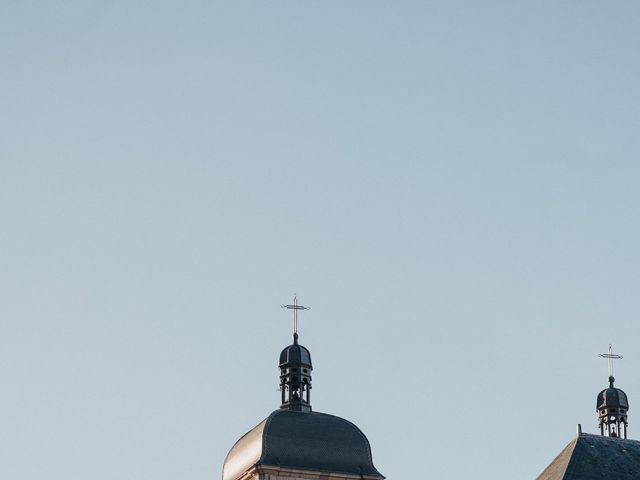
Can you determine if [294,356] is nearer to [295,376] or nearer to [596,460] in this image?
[295,376]

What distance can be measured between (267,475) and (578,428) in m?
12.9

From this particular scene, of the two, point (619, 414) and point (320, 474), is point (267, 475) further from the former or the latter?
point (619, 414)

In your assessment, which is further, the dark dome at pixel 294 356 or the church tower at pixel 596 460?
the dark dome at pixel 294 356

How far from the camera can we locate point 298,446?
9031 cm

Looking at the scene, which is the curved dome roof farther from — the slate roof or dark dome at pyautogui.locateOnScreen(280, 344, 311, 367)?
the slate roof

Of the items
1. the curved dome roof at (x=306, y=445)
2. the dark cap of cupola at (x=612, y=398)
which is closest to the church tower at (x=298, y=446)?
the curved dome roof at (x=306, y=445)

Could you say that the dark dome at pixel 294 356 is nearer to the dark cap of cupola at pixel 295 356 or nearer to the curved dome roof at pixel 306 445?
the dark cap of cupola at pixel 295 356

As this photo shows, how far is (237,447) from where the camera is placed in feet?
304

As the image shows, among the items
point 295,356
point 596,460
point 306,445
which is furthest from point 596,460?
point 295,356

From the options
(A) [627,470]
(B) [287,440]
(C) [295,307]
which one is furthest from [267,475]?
(A) [627,470]

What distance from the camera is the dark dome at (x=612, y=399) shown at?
9081cm

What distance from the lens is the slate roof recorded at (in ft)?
268

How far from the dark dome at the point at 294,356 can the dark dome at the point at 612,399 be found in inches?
460

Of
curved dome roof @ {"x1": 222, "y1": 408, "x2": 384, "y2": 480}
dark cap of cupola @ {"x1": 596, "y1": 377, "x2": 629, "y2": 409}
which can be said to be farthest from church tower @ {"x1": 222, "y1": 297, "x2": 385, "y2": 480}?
dark cap of cupola @ {"x1": 596, "y1": 377, "x2": 629, "y2": 409}
